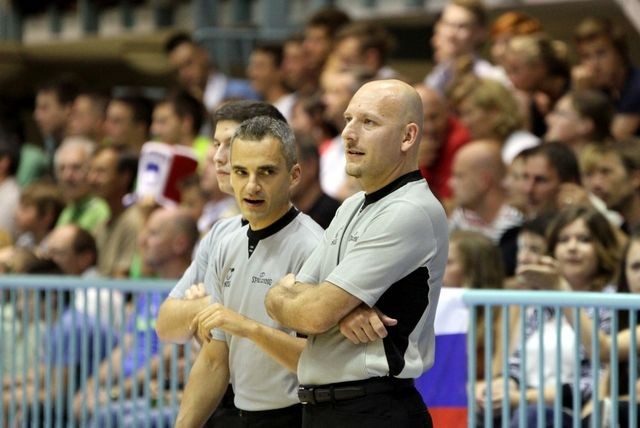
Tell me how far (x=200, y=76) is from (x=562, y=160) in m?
5.06

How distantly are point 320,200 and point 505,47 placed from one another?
2774 millimetres

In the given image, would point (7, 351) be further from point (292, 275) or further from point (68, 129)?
point (68, 129)

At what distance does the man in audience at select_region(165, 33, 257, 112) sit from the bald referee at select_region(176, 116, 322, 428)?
22.5 ft

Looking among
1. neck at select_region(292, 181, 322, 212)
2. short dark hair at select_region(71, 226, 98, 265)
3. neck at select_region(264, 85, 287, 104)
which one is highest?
neck at select_region(264, 85, 287, 104)

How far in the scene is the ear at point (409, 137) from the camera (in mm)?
4215

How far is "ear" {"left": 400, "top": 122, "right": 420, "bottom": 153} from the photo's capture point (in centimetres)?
421

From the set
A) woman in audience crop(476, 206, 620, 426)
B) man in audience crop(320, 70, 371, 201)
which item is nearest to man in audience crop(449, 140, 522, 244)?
man in audience crop(320, 70, 371, 201)

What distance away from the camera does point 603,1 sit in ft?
33.7

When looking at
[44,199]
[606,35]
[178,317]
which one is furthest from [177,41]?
[178,317]

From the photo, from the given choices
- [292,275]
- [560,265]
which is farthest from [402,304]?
[560,265]

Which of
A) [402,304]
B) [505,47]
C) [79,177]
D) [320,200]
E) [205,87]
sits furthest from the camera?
[205,87]

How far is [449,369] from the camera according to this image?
5.49 metres

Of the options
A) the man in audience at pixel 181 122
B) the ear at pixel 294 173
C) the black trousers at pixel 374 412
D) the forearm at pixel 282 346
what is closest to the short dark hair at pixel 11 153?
the man in audience at pixel 181 122

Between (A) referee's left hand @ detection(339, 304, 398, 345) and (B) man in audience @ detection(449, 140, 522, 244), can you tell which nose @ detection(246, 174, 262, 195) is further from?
(B) man in audience @ detection(449, 140, 522, 244)
